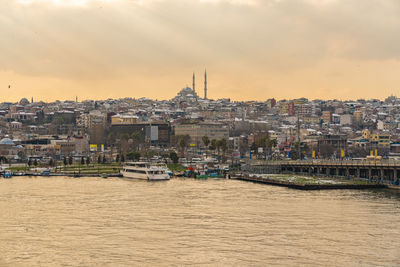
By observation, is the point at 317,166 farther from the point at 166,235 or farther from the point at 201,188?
the point at 166,235

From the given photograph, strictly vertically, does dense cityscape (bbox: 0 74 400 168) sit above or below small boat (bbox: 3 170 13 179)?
above

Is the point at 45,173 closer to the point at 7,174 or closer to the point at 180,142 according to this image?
the point at 7,174

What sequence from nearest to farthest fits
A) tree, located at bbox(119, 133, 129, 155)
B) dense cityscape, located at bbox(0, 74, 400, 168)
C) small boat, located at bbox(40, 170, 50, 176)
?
small boat, located at bbox(40, 170, 50, 176) < dense cityscape, located at bbox(0, 74, 400, 168) < tree, located at bbox(119, 133, 129, 155)

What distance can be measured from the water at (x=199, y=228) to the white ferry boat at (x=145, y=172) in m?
16.7

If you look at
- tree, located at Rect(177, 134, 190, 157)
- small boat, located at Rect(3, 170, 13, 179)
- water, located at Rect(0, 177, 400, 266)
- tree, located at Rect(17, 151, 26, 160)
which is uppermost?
tree, located at Rect(177, 134, 190, 157)

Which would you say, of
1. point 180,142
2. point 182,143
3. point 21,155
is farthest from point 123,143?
point 182,143

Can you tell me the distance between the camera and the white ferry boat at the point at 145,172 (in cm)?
6794

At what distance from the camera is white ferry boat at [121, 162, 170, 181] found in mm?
67938

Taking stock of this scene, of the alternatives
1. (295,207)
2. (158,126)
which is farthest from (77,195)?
(158,126)

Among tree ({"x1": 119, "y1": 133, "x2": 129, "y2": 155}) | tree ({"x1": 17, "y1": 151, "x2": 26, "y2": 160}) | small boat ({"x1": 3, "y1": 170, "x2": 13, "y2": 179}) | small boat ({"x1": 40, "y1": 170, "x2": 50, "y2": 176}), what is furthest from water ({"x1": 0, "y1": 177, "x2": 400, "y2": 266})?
tree ({"x1": 119, "y1": 133, "x2": 129, "y2": 155})

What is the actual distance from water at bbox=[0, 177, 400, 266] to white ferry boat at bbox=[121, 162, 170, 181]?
54.8 ft

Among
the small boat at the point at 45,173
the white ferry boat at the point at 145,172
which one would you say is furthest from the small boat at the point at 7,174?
the white ferry boat at the point at 145,172

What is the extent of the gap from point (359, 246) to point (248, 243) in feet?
15.5

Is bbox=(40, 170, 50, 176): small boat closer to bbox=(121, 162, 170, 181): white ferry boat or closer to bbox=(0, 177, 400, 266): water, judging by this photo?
bbox=(121, 162, 170, 181): white ferry boat
